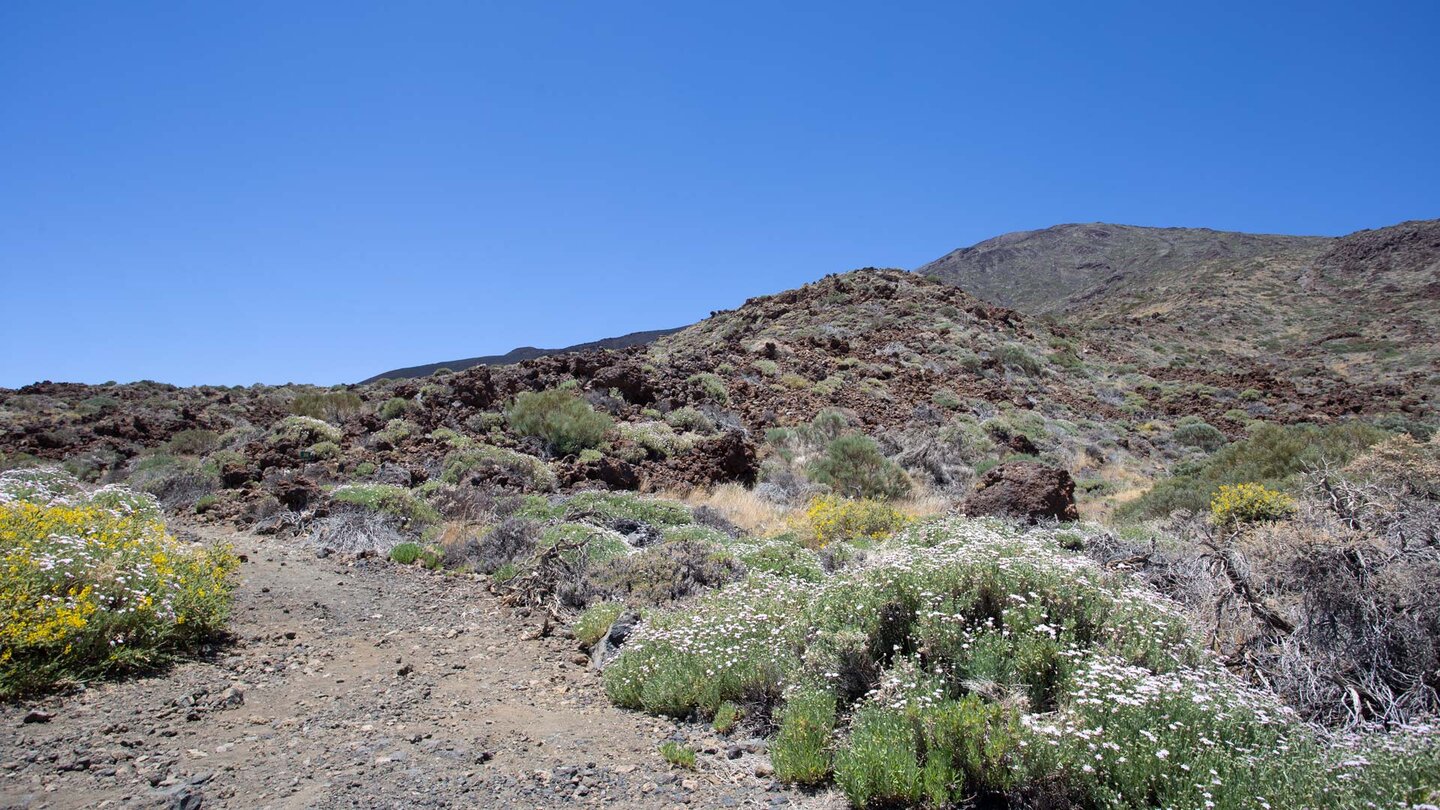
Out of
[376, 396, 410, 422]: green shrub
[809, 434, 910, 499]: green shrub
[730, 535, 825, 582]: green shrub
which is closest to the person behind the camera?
[730, 535, 825, 582]: green shrub

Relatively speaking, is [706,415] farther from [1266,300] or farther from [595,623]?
[1266,300]

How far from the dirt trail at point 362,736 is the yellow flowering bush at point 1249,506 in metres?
6.39

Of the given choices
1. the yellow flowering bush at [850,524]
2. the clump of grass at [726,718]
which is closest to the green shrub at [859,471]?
the yellow flowering bush at [850,524]

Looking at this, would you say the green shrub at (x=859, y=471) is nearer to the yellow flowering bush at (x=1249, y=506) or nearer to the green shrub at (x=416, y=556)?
the yellow flowering bush at (x=1249, y=506)

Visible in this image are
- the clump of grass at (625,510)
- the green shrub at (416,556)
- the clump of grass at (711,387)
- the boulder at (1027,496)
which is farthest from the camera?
the clump of grass at (711,387)

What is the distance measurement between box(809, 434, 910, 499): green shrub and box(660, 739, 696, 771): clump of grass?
8.69m

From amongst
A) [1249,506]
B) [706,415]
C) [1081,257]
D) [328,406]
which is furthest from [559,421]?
[1081,257]

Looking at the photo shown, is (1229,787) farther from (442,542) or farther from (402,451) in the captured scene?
(402,451)

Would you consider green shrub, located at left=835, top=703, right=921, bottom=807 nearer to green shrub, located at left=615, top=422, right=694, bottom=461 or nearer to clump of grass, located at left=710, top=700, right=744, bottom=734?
clump of grass, located at left=710, top=700, right=744, bottom=734

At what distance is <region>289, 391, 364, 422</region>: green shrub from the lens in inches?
670

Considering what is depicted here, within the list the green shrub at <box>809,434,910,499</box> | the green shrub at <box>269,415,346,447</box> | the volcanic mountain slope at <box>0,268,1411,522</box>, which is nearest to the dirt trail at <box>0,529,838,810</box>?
the volcanic mountain slope at <box>0,268,1411,522</box>

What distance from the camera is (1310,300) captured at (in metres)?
45.5

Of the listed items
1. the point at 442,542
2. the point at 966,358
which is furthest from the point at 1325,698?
the point at 966,358

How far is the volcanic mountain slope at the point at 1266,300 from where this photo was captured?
110 ft
